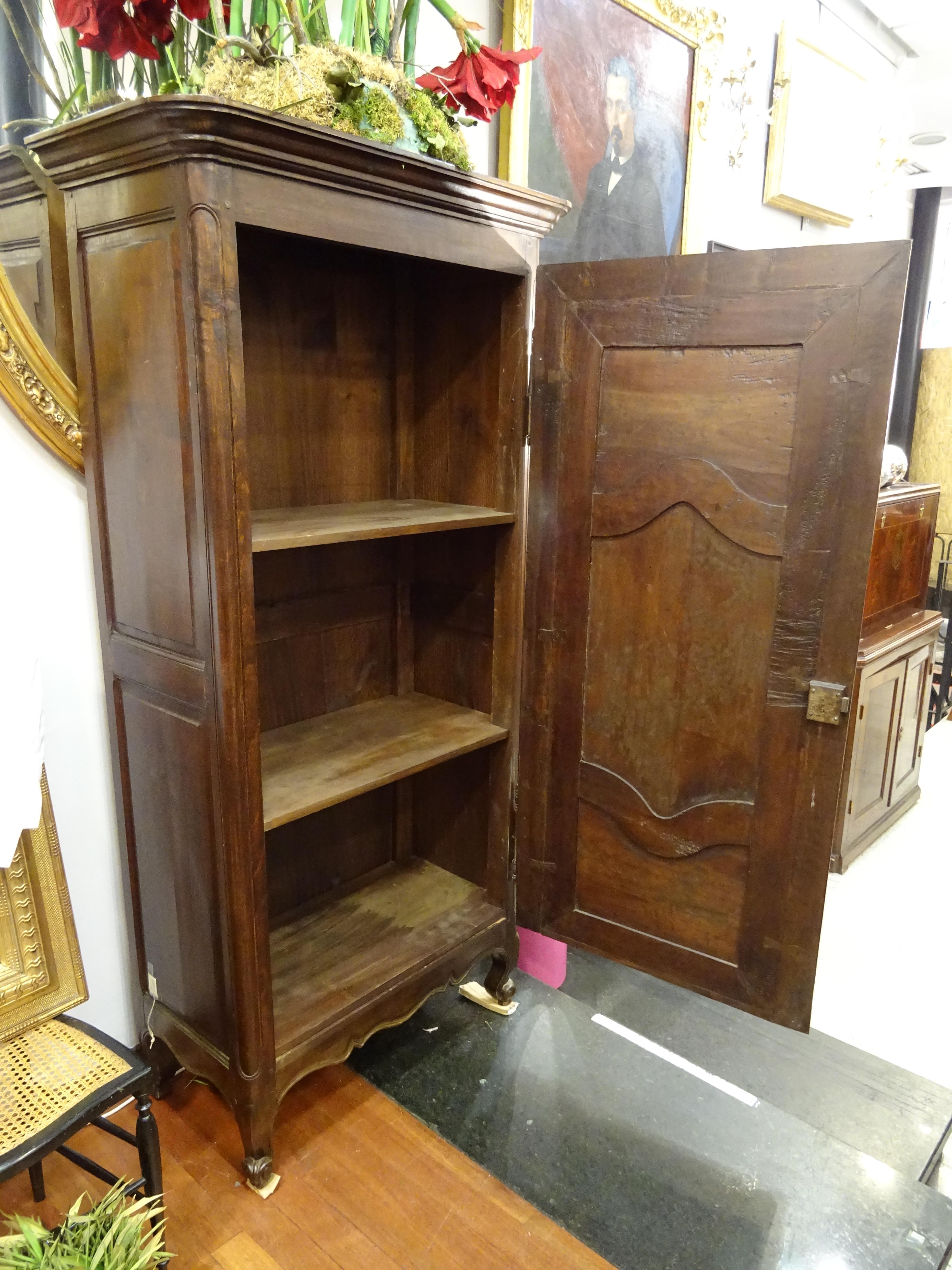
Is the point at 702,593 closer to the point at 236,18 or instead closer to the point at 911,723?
the point at 236,18

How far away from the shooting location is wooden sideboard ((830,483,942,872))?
298cm

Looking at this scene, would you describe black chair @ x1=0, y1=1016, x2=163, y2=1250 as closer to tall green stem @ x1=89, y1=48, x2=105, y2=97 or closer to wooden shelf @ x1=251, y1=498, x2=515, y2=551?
wooden shelf @ x1=251, y1=498, x2=515, y2=551

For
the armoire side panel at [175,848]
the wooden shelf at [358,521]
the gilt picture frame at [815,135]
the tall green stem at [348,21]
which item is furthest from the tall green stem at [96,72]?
the gilt picture frame at [815,135]

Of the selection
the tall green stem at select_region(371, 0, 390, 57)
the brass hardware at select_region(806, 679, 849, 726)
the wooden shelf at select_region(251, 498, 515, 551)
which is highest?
the tall green stem at select_region(371, 0, 390, 57)

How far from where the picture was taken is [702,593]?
163cm

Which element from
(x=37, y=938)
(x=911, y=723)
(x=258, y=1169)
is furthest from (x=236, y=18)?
(x=911, y=723)

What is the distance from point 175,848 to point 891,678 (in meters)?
2.62

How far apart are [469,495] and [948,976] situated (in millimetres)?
1986

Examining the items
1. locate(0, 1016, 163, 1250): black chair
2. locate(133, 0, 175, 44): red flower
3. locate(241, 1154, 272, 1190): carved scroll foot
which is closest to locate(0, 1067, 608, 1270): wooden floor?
locate(241, 1154, 272, 1190): carved scroll foot

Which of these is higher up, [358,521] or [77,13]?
[77,13]

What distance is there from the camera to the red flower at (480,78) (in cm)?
142

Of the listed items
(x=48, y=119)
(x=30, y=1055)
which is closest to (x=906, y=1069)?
(x=30, y=1055)

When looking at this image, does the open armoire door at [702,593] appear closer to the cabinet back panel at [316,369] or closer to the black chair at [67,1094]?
the cabinet back panel at [316,369]

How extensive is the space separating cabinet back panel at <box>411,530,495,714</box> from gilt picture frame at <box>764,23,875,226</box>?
1845mm
